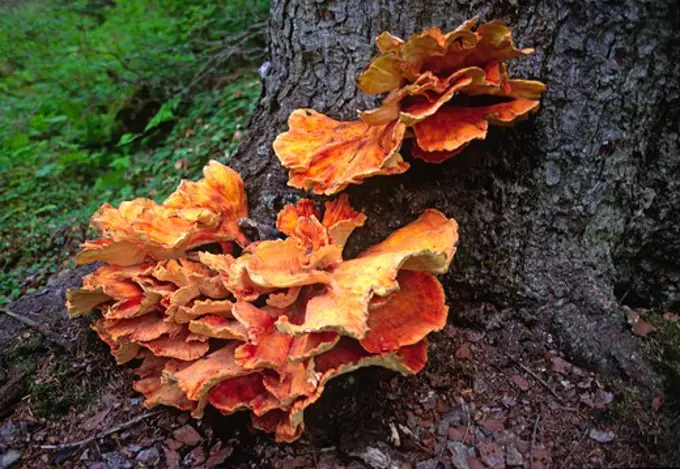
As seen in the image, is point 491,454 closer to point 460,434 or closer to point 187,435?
point 460,434

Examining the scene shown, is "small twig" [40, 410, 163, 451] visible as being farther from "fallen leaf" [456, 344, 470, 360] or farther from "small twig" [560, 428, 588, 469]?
"small twig" [560, 428, 588, 469]

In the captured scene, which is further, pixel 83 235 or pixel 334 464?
pixel 83 235

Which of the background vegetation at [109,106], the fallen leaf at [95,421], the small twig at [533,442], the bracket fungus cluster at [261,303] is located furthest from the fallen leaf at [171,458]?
the background vegetation at [109,106]

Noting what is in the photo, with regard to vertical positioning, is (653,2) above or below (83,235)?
above

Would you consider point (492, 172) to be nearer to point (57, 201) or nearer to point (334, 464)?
point (334, 464)

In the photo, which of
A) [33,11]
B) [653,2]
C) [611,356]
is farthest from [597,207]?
[33,11]

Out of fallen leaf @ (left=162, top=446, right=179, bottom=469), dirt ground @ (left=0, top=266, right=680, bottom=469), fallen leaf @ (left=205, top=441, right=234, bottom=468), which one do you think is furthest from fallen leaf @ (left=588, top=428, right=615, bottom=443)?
fallen leaf @ (left=162, top=446, right=179, bottom=469)

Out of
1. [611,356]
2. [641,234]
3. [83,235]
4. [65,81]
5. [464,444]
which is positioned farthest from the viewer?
→ [65,81]
